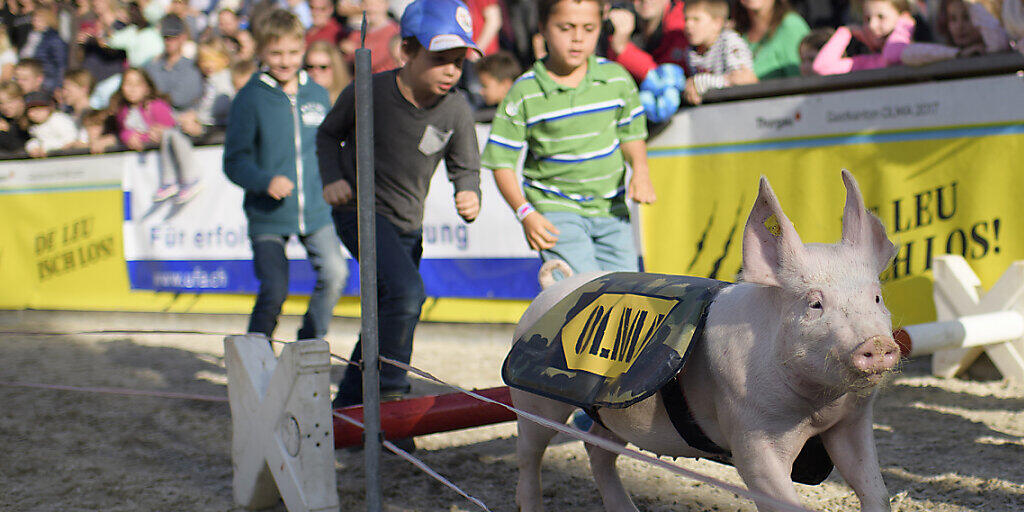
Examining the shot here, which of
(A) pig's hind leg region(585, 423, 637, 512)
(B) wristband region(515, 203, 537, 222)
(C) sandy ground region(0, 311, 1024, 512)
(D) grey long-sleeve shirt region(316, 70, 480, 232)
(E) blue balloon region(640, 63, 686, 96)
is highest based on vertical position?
(E) blue balloon region(640, 63, 686, 96)

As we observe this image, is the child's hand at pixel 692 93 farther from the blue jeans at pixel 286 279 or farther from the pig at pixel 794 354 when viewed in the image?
the pig at pixel 794 354

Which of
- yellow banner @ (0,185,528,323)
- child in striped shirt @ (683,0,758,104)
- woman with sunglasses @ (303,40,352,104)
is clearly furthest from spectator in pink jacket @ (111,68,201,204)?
child in striped shirt @ (683,0,758,104)

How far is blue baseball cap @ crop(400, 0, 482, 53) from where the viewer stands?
343 cm

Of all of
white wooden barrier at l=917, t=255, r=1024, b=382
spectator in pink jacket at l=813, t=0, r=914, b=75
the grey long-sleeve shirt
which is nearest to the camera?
the grey long-sleeve shirt

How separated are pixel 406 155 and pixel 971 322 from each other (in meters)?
2.61

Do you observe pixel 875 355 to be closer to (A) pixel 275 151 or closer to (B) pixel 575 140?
(B) pixel 575 140

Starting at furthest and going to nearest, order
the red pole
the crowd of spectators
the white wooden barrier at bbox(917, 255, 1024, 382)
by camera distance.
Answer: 1. the crowd of spectators
2. the white wooden barrier at bbox(917, 255, 1024, 382)
3. the red pole

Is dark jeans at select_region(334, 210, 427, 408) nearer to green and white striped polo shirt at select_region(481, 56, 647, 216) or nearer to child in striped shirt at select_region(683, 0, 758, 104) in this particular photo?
green and white striped polo shirt at select_region(481, 56, 647, 216)

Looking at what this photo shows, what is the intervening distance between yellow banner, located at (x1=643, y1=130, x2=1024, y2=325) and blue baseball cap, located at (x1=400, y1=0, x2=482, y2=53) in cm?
255

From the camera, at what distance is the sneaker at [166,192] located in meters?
7.76

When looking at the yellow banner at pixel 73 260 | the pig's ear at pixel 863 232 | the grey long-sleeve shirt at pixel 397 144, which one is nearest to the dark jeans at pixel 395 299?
the grey long-sleeve shirt at pixel 397 144

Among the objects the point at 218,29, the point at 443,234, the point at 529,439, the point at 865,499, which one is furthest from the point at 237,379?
the point at 218,29

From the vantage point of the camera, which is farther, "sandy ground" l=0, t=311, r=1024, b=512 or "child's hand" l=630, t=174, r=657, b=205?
"child's hand" l=630, t=174, r=657, b=205

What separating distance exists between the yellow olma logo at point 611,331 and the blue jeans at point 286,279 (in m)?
2.53
